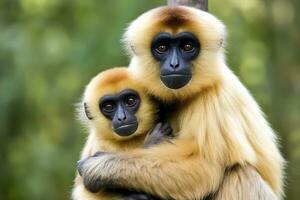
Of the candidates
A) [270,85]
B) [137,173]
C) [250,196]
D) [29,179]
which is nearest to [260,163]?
[250,196]

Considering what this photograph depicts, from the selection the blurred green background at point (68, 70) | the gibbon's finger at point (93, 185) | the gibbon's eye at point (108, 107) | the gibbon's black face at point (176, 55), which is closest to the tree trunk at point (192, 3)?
the gibbon's black face at point (176, 55)

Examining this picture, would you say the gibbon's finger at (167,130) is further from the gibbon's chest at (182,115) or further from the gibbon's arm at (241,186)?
the gibbon's arm at (241,186)

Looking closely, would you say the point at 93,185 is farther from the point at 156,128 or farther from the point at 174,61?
the point at 174,61

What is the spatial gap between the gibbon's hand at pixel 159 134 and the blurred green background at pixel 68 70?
26.4 feet

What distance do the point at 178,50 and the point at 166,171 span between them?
1.42 metres

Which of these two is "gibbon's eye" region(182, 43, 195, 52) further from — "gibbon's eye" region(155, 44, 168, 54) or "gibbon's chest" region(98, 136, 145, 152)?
"gibbon's chest" region(98, 136, 145, 152)

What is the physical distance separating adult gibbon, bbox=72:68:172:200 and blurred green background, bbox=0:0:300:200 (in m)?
7.64

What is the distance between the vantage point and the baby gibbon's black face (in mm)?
10734

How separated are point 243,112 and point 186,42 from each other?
105 cm

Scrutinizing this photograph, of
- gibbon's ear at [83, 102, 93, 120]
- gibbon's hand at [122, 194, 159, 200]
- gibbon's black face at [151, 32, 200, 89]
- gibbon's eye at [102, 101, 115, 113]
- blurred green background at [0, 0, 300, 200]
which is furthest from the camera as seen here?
blurred green background at [0, 0, 300, 200]

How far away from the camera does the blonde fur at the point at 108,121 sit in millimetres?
10836

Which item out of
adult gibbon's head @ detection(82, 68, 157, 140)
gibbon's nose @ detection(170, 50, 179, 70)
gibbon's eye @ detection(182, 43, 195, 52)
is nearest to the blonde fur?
adult gibbon's head @ detection(82, 68, 157, 140)

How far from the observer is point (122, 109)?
10.9 m

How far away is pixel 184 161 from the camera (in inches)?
407
